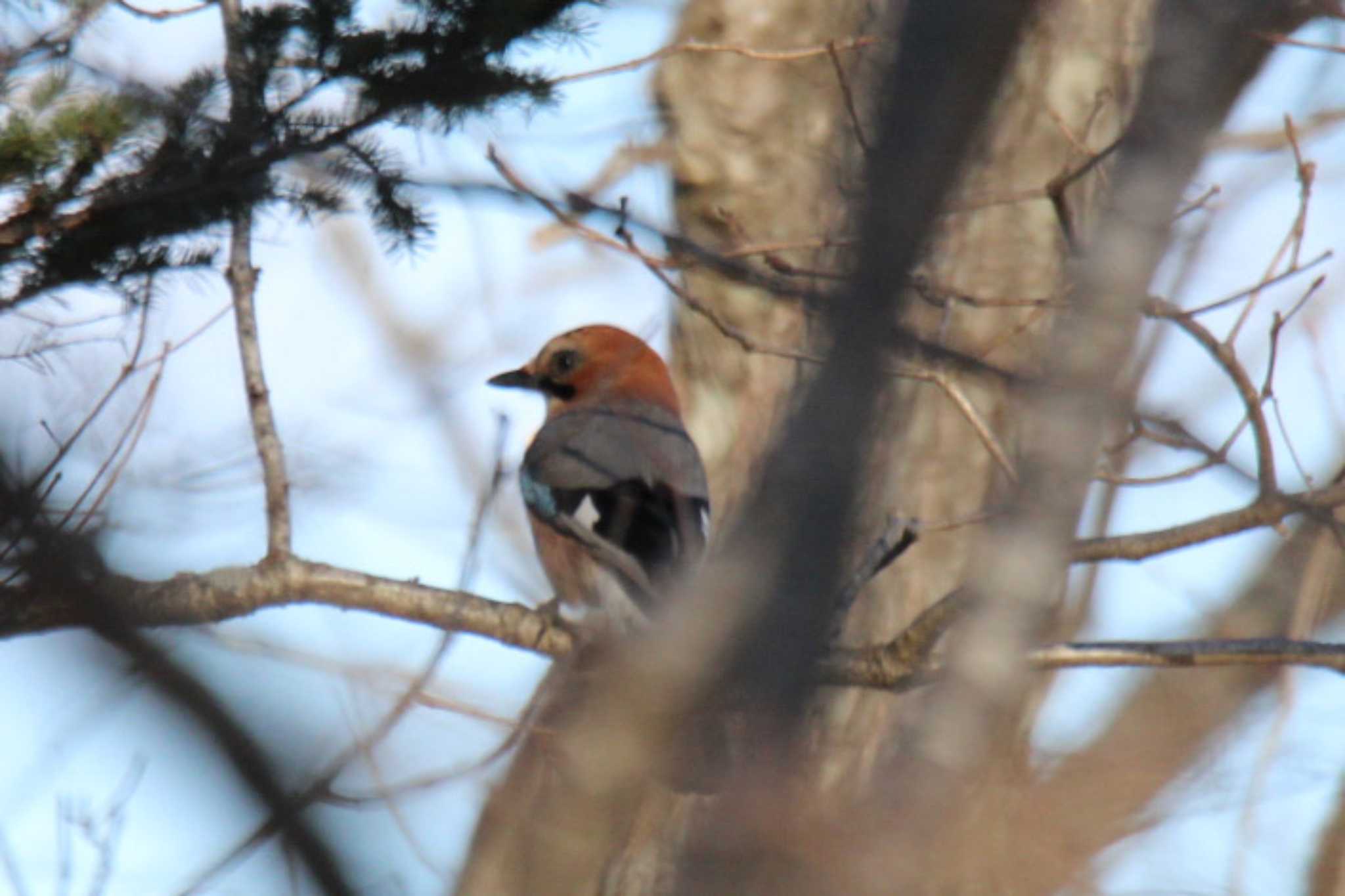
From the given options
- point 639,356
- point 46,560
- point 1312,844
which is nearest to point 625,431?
point 639,356

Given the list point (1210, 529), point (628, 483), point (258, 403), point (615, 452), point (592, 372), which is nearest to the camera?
point (1210, 529)

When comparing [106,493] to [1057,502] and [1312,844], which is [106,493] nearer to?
[1057,502]

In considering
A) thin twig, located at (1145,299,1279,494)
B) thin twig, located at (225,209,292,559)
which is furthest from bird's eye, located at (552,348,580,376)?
thin twig, located at (1145,299,1279,494)

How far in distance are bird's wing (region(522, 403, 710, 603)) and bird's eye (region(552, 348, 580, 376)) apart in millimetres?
457

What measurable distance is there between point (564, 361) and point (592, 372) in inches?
6.0

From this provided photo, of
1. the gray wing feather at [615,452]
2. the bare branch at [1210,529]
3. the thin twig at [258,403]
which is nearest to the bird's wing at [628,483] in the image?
the gray wing feather at [615,452]

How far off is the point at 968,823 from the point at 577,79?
2.34 m

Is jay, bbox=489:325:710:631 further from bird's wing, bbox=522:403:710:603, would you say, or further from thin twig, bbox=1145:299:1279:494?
thin twig, bbox=1145:299:1279:494

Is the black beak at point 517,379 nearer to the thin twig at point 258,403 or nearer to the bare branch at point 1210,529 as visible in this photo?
the thin twig at point 258,403

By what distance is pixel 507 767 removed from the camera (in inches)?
201

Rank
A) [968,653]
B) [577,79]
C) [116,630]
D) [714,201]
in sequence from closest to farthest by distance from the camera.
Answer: [116,630] → [968,653] → [577,79] → [714,201]

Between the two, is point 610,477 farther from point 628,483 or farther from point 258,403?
point 258,403

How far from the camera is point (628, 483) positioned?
224 inches

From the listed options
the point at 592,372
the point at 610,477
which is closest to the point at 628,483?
the point at 610,477
